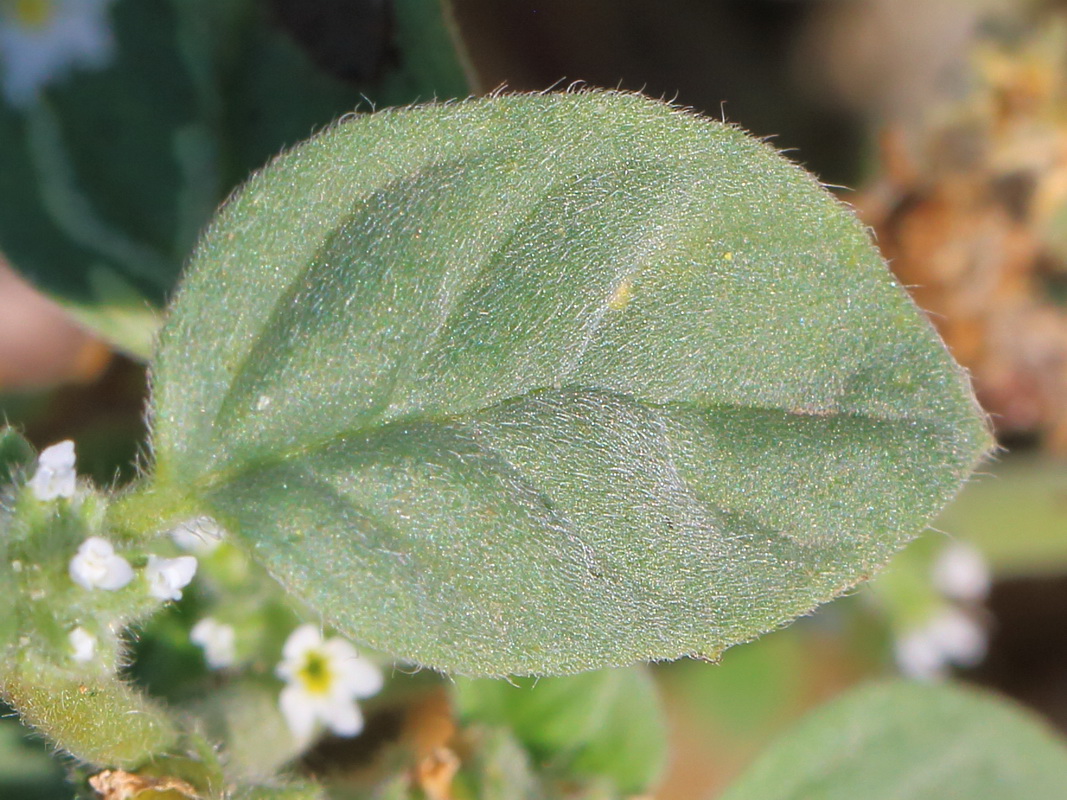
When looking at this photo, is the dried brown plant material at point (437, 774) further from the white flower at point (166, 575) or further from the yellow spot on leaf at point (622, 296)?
the yellow spot on leaf at point (622, 296)

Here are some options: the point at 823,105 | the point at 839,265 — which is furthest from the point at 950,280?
the point at 839,265

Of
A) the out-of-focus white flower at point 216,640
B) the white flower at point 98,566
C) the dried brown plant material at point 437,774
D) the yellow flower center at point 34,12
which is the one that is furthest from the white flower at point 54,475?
the yellow flower center at point 34,12

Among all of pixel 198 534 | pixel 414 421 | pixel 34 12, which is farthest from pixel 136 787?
pixel 34 12

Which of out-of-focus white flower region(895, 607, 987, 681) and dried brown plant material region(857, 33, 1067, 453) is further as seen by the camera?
out-of-focus white flower region(895, 607, 987, 681)

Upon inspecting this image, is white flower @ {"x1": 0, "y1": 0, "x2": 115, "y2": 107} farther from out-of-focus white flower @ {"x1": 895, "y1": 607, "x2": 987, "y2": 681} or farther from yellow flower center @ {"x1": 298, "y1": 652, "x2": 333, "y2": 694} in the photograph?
out-of-focus white flower @ {"x1": 895, "y1": 607, "x2": 987, "y2": 681}

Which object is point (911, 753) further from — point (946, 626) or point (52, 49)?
point (52, 49)

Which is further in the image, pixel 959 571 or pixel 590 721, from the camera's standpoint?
pixel 959 571

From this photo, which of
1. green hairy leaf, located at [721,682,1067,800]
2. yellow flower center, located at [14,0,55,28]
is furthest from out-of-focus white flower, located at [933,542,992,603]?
yellow flower center, located at [14,0,55,28]
